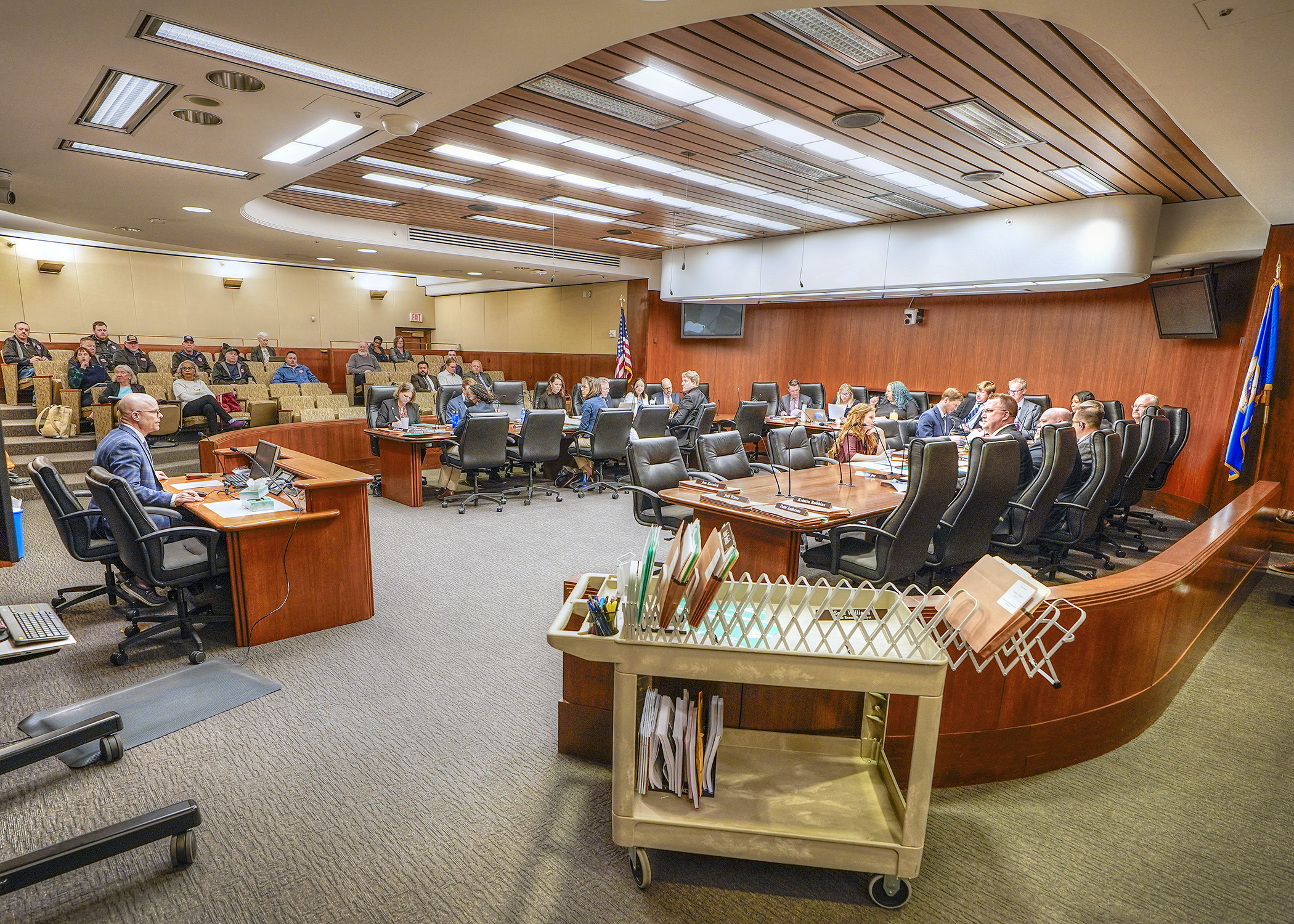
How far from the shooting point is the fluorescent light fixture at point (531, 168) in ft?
19.2

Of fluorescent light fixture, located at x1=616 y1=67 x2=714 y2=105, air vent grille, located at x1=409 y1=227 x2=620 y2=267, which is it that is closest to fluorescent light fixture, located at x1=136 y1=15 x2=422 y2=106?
fluorescent light fixture, located at x1=616 y1=67 x2=714 y2=105

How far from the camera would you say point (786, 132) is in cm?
497

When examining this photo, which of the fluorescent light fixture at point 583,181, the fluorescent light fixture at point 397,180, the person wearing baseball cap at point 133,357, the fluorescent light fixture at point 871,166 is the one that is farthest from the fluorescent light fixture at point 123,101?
the person wearing baseball cap at point 133,357

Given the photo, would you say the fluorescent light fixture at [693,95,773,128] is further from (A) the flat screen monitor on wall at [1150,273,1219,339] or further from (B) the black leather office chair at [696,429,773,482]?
(A) the flat screen monitor on wall at [1150,273,1219,339]

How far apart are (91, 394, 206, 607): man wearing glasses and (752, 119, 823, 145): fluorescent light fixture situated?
4359 millimetres

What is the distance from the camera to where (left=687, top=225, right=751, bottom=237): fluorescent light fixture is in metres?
9.15

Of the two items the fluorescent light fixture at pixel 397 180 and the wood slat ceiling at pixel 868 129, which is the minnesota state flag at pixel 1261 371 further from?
the fluorescent light fixture at pixel 397 180

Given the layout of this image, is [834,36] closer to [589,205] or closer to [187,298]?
[589,205]

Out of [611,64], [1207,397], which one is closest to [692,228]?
[611,64]

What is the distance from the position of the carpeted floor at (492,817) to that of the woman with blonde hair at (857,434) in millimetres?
2405

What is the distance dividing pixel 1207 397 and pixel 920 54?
6.07 m

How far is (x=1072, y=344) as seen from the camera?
332 inches

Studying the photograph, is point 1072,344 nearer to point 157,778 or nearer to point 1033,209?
point 1033,209

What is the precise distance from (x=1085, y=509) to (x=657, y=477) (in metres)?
2.92
